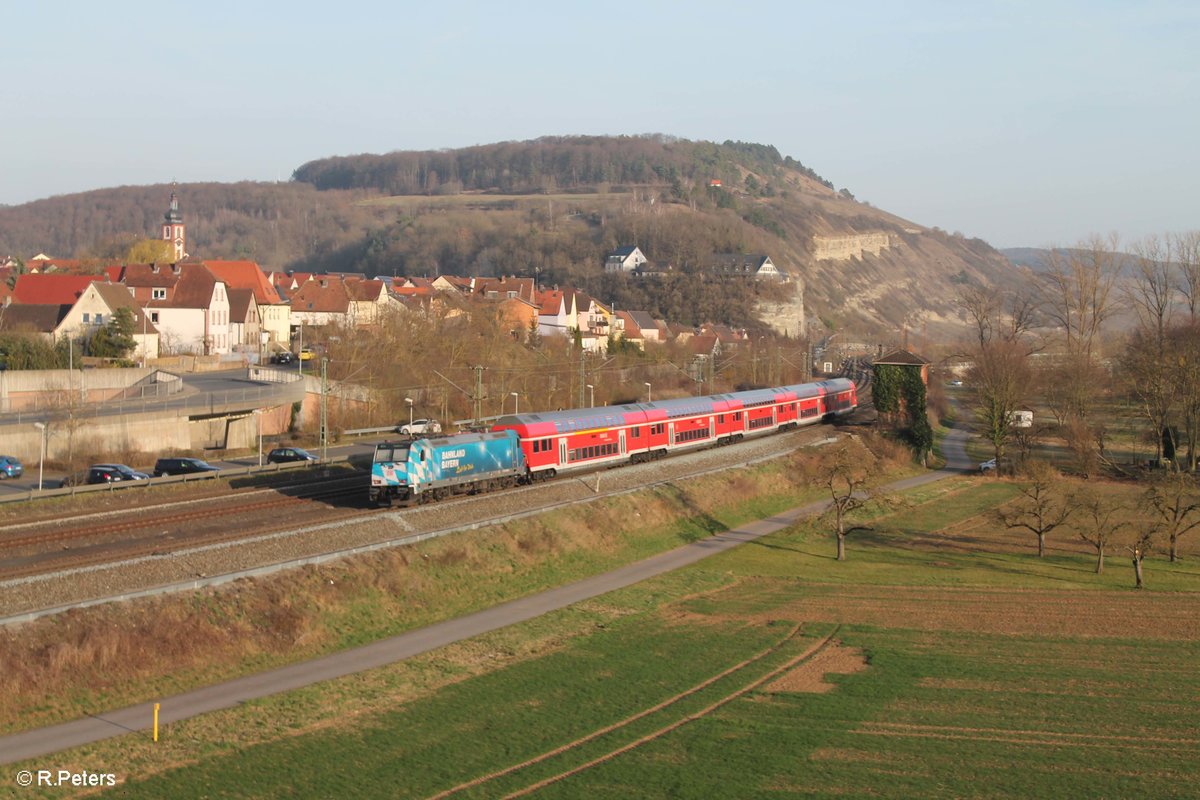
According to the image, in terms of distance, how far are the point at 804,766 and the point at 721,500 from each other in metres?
31.1

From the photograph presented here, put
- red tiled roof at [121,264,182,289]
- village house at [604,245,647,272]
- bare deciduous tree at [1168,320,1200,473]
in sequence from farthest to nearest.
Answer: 1. village house at [604,245,647,272]
2. red tiled roof at [121,264,182,289]
3. bare deciduous tree at [1168,320,1200,473]

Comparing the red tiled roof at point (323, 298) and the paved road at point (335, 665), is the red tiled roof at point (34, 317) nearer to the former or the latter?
Answer: the red tiled roof at point (323, 298)

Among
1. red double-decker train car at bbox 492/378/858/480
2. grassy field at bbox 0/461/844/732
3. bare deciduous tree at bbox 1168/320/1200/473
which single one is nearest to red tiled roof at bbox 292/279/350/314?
red double-decker train car at bbox 492/378/858/480

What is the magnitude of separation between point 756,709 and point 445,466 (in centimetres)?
1975

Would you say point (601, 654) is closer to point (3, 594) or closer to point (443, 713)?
point (443, 713)

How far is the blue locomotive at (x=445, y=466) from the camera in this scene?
3994cm

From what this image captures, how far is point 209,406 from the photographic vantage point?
5559 centimetres

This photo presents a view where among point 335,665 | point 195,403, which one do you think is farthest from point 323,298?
point 335,665

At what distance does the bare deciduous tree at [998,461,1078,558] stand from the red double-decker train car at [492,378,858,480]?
1655 centimetres

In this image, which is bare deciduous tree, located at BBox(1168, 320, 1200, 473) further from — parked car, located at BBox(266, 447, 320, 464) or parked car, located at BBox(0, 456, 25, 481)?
parked car, located at BBox(0, 456, 25, 481)

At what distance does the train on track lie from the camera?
40.3 metres

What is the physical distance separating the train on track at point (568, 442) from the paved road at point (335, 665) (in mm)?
7265

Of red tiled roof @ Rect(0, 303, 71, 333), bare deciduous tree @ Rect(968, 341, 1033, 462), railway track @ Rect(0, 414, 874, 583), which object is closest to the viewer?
railway track @ Rect(0, 414, 874, 583)

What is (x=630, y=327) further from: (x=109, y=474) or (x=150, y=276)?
(x=109, y=474)
